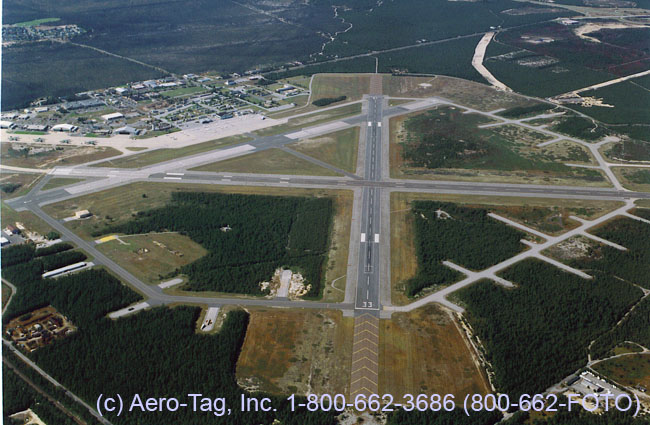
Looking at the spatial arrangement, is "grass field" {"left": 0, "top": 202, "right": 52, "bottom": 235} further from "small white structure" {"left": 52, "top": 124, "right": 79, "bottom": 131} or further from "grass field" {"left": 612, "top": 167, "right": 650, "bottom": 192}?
"grass field" {"left": 612, "top": 167, "right": 650, "bottom": 192}

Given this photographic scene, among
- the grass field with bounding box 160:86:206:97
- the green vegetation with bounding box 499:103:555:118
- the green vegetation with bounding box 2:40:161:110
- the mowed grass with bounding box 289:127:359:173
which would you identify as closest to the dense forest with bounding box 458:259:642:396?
the mowed grass with bounding box 289:127:359:173

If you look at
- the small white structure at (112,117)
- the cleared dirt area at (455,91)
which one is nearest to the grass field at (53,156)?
the small white structure at (112,117)

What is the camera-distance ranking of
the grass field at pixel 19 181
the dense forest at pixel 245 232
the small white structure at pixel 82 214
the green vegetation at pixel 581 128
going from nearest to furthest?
the dense forest at pixel 245 232 < the small white structure at pixel 82 214 < the grass field at pixel 19 181 < the green vegetation at pixel 581 128

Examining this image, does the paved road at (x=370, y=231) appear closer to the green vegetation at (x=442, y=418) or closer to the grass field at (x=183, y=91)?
the green vegetation at (x=442, y=418)

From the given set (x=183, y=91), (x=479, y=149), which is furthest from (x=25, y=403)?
(x=183, y=91)

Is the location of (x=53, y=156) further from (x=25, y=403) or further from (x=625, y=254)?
(x=625, y=254)

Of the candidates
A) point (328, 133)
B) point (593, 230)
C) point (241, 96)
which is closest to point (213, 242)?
point (328, 133)

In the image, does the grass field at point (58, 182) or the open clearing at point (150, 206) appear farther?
the grass field at point (58, 182)
